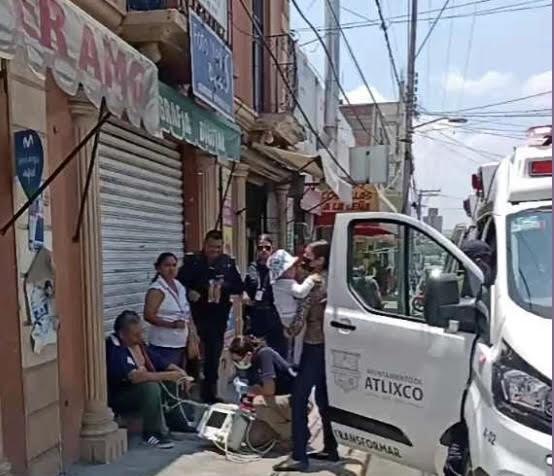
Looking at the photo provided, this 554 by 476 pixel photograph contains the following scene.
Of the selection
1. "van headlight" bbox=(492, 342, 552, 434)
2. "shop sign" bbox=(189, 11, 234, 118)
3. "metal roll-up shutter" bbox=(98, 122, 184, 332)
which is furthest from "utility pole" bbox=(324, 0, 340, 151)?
"van headlight" bbox=(492, 342, 552, 434)

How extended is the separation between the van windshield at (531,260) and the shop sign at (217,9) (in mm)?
4649

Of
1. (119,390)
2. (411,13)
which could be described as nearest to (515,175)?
(119,390)

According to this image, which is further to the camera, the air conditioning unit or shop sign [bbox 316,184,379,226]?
the air conditioning unit

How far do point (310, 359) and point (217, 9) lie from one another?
450 centimetres

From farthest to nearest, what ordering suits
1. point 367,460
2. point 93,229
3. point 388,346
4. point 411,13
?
1. point 411,13
2. point 367,460
3. point 93,229
4. point 388,346

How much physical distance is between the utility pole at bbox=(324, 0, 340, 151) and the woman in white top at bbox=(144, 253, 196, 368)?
11817mm

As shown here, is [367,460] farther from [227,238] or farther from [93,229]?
[227,238]

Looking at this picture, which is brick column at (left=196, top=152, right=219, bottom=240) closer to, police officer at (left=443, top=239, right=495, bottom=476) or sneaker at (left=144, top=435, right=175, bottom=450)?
sneaker at (left=144, top=435, right=175, bottom=450)

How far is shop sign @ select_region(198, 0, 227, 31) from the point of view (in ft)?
25.9

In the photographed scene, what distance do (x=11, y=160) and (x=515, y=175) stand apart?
3.04 meters

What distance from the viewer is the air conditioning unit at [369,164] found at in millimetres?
23234

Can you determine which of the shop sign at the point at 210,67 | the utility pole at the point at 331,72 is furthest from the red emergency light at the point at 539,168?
the utility pole at the point at 331,72

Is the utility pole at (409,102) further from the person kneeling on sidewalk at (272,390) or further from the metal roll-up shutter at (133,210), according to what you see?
the person kneeling on sidewalk at (272,390)

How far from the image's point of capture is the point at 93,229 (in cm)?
582
